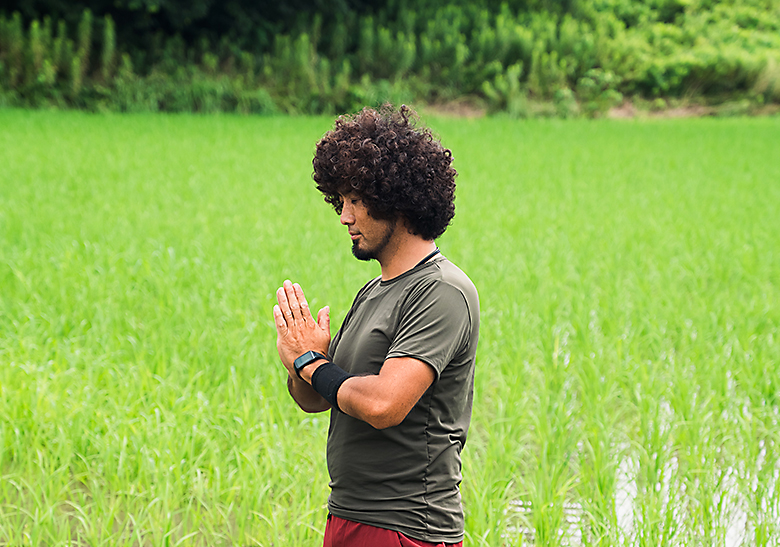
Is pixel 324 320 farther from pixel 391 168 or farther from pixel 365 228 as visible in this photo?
pixel 391 168

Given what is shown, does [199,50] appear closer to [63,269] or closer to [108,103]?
[108,103]

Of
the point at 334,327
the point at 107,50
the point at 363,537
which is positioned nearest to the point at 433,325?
the point at 363,537

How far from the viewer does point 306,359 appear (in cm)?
144

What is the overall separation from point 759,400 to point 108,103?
18.2m

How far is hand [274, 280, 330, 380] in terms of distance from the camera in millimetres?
1463

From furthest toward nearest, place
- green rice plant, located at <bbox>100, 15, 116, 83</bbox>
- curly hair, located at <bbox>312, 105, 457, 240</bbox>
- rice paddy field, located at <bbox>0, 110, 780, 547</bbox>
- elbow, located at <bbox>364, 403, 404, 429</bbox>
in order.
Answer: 1. green rice plant, located at <bbox>100, 15, 116, 83</bbox>
2. rice paddy field, located at <bbox>0, 110, 780, 547</bbox>
3. curly hair, located at <bbox>312, 105, 457, 240</bbox>
4. elbow, located at <bbox>364, 403, 404, 429</bbox>

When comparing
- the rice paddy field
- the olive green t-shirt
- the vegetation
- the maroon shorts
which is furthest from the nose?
the vegetation

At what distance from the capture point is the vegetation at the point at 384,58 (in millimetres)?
18797

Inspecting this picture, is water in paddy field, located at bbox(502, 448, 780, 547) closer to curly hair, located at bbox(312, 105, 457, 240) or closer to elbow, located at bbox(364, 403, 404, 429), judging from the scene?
elbow, located at bbox(364, 403, 404, 429)

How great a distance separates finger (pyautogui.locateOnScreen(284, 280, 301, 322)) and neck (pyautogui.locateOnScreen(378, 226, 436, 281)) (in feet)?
0.67

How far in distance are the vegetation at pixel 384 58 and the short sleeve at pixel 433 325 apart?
18.7 meters

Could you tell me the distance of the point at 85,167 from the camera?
997 cm

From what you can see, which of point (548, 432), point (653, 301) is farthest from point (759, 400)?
point (653, 301)

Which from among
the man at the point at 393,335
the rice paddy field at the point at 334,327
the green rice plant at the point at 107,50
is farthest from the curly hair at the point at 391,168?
the green rice plant at the point at 107,50
